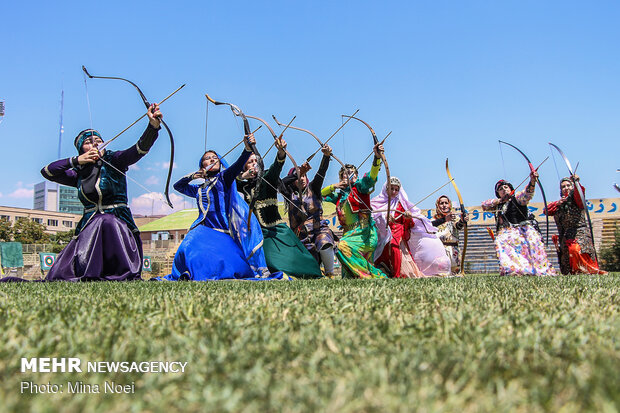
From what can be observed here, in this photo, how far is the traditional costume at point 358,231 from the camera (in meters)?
7.50

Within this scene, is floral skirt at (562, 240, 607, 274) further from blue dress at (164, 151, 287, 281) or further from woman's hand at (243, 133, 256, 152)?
woman's hand at (243, 133, 256, 152)

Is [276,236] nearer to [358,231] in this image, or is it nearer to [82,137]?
[358,231]

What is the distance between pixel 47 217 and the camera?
86625mm

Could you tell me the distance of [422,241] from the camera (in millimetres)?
9281

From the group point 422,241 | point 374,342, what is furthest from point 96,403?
point 422,241

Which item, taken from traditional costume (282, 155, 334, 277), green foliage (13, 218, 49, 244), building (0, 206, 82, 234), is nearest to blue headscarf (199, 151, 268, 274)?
traditional costume (282, 155, 334, 277)

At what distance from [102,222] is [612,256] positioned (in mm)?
18218

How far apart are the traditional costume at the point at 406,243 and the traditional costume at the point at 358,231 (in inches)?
18.9

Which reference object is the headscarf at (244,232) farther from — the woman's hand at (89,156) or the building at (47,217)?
the building at (47,217)

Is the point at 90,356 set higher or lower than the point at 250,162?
lower

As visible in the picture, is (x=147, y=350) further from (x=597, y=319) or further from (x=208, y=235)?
A: (x=208, y=235)

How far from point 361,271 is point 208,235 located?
6.97 ft

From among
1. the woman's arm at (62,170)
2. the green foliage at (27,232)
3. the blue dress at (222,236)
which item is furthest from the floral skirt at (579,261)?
the green foliage at (27,232)

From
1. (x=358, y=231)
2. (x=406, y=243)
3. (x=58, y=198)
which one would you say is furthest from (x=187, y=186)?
(x=58, y=198)
